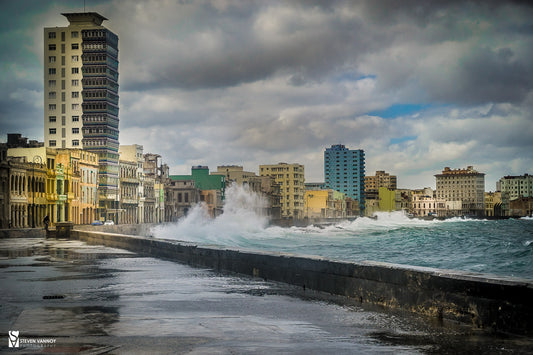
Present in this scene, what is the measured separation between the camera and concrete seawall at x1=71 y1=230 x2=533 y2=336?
743cm

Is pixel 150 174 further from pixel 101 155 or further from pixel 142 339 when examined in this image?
pixel 142 339

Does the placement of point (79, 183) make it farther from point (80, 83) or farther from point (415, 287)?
point (415, 287)

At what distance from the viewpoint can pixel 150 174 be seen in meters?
149

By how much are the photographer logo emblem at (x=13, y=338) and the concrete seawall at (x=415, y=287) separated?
4.91 m

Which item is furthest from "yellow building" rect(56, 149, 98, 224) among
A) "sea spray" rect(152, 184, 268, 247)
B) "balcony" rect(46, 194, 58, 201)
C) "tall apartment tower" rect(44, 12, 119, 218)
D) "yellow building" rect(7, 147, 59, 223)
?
"tall apartment tower" rect(44, 12, 119, 218)

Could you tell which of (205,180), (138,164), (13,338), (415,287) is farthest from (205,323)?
(205,180)

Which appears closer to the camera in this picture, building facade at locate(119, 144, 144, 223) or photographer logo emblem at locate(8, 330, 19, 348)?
photographer logo emblem at locate(8, 330, 19, 348)

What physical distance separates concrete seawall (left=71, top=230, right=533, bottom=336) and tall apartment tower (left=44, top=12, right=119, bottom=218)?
14559 centimetres

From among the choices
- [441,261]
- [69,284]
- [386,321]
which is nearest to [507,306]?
[386,321]

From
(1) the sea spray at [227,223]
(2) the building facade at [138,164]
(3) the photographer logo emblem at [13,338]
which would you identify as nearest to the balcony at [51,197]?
(1) the sea spray at [227,223]

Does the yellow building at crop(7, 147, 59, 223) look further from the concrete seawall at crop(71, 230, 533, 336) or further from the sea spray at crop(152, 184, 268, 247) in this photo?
the concrete seawall at crop(71, 230, 533, 336)

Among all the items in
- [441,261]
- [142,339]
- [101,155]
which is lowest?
[441,261]

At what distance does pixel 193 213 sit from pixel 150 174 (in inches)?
525

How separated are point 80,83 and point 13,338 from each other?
16146 cm
